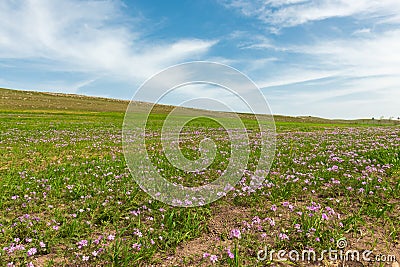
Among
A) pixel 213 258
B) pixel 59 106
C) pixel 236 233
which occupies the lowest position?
pixel 213 258

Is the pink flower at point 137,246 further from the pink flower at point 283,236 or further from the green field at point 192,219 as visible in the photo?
the pink flower at point 283,236

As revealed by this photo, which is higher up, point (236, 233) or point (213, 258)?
point (236, 233)

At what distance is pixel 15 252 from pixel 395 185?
8425 millimetres

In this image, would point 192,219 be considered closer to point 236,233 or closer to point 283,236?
point 236,233

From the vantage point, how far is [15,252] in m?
4.11

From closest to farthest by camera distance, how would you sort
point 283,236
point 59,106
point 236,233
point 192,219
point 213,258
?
point 213,258 → point 283,236 → point 236,233 → point 192,219 → point 59,106

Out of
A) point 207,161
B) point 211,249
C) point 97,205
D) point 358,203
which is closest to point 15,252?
point 97,205

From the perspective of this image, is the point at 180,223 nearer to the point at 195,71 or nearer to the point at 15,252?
the point at 15,252

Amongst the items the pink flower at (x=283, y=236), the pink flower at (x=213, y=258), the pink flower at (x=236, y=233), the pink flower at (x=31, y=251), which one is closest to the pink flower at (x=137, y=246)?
the pink flower at (x=213, y=258)

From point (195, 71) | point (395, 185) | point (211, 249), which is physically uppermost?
point (195, 71)

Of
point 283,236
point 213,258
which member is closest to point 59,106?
point 213,258

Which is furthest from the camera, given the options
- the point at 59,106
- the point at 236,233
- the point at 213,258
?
the point at 59,106

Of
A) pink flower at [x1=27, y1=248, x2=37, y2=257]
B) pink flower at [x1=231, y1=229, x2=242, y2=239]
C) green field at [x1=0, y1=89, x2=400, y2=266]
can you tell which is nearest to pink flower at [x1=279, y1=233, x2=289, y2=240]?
green field at [x1=0, y1=89, x2=400, y2=266]

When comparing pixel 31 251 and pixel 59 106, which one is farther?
pixel 59 106
